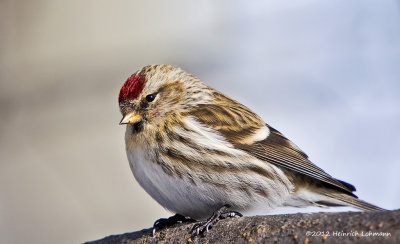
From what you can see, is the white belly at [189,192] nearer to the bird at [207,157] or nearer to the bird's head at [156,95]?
the bird at [207,157]

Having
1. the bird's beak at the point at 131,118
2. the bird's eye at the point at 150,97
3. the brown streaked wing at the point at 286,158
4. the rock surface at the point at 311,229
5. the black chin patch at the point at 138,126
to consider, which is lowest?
the rock surface at the point at 311,229

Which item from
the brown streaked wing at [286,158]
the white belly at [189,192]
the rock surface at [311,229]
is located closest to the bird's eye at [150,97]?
the white belly at [189,192]

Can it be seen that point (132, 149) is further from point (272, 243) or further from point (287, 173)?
point (272, 243)

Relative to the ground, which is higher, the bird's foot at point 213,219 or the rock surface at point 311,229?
the bird's foot at point 213,219

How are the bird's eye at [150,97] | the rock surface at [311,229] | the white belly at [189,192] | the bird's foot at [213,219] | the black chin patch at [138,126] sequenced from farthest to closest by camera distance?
the bird's eye at [150,97] → the black chin patch at [138,126] → the white belly at [189,192] → the bird's foot at [213,219] → the rock surface at [311,229]

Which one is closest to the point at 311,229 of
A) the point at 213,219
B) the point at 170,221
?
the point at 213,219

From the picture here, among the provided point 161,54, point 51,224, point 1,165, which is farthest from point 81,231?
point 161,54

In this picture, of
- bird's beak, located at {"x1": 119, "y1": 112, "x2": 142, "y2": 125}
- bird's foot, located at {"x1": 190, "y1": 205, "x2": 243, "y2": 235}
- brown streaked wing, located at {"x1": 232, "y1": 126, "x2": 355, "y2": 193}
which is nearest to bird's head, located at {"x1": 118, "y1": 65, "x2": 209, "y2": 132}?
bird's beak, located at {"x1": 119, "y1": 112, "x2": 142, "y2": 125}

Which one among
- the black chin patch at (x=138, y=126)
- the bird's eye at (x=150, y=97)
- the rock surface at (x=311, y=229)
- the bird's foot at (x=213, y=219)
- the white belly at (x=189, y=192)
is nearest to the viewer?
the rock surface at (x=311, y=229)
